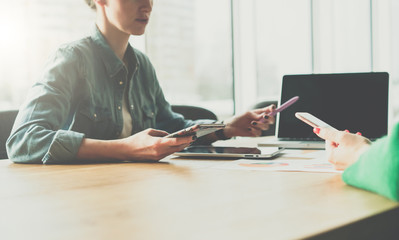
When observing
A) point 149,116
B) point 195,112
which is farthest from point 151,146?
point 195,112

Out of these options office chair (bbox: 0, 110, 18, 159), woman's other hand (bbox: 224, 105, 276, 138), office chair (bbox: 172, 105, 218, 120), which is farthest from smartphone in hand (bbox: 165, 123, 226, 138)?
office chair (bbox: 172, 105, 218, 120)

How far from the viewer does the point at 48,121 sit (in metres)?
1.24

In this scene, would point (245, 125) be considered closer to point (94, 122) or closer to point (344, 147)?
point (94, 122)

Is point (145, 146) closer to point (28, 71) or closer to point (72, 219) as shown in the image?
point (72, 219)

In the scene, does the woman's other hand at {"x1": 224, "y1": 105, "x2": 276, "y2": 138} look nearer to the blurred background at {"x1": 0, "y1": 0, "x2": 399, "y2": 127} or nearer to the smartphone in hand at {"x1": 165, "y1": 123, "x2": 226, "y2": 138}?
the smartphone in hand at {"x1": 165, "y1": 123, "x2": 226, "y2": 138}

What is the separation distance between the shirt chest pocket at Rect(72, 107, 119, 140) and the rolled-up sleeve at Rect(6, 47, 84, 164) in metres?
0.06

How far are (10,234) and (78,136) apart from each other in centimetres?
65

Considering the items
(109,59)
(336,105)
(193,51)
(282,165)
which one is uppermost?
(193,51)

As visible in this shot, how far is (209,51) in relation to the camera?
370 centimetres

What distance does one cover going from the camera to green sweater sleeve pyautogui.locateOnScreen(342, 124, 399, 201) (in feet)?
2.03

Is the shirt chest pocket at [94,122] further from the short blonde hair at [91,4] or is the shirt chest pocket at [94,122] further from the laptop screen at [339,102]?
the laptop screen at [339,102]

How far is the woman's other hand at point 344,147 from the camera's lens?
88 cm

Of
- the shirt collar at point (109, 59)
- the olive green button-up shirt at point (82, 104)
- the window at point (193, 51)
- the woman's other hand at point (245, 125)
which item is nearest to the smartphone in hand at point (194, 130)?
the olive green button-up shirt at point (82, 104)

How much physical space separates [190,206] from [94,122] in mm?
922
